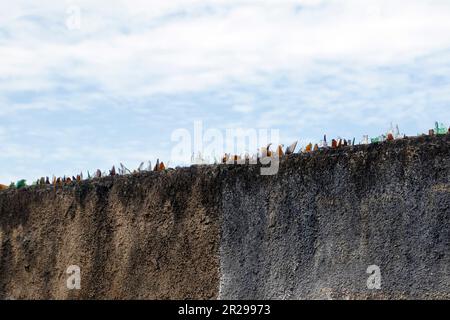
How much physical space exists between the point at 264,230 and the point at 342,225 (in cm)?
72

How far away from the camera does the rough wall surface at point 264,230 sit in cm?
600

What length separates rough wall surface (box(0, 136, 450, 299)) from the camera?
600 cm
